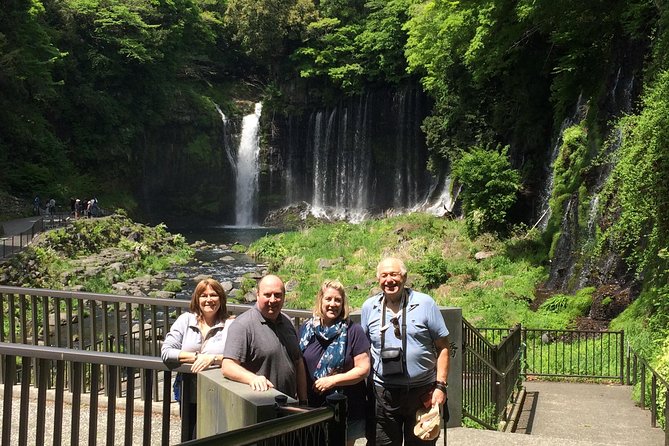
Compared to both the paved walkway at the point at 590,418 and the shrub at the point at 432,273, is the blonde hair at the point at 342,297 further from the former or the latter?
the shrub at the point at 432,273

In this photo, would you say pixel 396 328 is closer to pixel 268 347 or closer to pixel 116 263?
pixel 268 347

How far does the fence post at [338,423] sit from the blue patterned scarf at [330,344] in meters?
0.85

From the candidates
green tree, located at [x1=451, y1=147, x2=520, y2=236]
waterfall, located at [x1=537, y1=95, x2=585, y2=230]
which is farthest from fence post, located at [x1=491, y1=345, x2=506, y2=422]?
green tree, located at [x1=451, y1=147, x2=520, y2=236]

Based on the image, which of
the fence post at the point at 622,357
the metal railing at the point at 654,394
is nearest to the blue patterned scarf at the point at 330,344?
the metal railing at the point at 654,394

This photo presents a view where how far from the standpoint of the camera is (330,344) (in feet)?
14.8

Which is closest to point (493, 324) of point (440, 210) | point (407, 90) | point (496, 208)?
point (496, 208)

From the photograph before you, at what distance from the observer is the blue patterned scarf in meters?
4.48

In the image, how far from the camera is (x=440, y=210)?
1679 inches

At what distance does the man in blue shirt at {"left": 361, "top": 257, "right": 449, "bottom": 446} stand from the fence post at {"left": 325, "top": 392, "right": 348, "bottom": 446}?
114 cm

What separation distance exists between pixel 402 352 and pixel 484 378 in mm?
4248

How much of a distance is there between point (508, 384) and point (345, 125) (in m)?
40.7

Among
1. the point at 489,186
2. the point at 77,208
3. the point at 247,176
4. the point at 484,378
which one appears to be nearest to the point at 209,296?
the point at 484,378

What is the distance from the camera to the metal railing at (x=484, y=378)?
7750mm

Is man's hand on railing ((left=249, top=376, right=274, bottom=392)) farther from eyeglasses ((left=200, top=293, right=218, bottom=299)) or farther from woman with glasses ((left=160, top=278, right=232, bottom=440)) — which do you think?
eyeglasses ((left=200, top=293, right=218, bottom=299))
